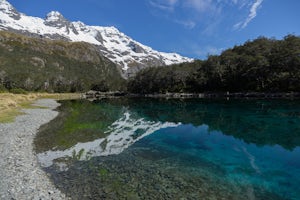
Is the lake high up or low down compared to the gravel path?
down

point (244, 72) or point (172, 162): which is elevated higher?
point (244, 72)

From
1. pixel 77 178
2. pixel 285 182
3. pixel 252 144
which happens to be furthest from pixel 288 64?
pixel 77 178

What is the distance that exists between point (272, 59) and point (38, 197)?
111 m

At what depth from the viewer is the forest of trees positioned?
317ft

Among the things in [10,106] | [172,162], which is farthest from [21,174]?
[10,106]

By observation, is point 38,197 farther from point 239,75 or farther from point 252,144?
point 239,75

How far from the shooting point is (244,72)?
113 metres

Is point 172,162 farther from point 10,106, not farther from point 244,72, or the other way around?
point 244,72

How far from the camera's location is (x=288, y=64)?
315 ft

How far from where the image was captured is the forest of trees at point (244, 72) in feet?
317

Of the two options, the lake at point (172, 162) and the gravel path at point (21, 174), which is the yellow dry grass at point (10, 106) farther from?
the gravel path at point (21, 174)

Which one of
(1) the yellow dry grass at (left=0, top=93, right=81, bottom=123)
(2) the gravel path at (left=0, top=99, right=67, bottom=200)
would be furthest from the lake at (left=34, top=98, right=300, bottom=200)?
(1) the yellow dry grass at (left=0, top=93, right=81, bottom=123)

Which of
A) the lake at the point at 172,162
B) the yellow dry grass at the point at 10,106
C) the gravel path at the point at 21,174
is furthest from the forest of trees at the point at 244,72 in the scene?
the gravel path at the point at 21,174

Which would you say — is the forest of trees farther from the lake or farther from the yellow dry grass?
the yellow dry grass
